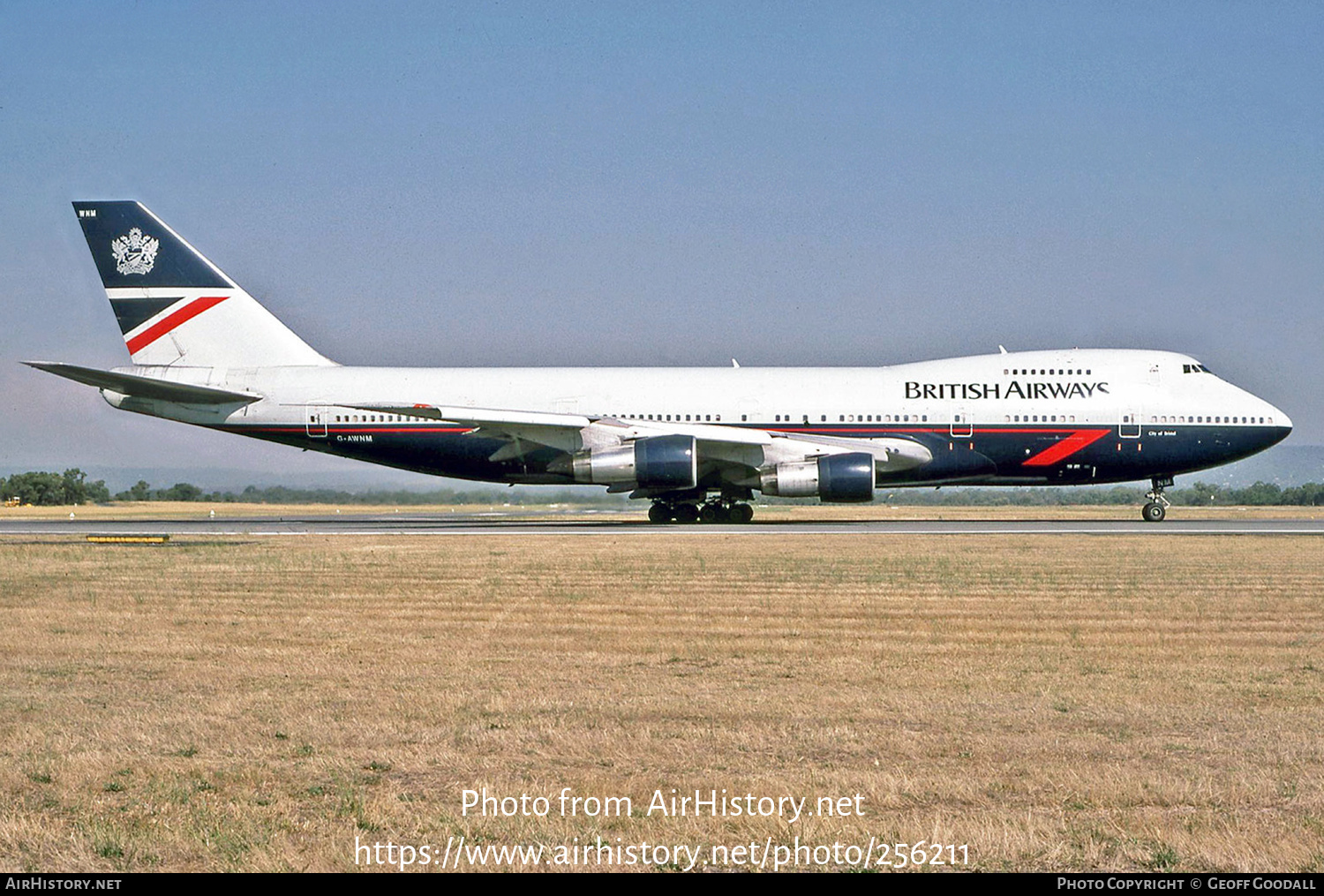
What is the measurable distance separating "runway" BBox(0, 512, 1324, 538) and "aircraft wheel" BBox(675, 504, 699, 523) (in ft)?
3.32

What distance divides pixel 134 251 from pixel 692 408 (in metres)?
16.5

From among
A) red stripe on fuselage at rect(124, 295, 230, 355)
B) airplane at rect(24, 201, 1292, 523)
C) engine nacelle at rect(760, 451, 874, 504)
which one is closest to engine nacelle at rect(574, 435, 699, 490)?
airplane at rect(24, 201, 1292, 523)

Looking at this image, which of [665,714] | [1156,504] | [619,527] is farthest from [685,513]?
[665,714]

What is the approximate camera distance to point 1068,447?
110 feet

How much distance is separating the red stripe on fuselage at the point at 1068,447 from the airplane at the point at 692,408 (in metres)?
0.05

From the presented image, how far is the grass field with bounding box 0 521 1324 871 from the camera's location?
605 cm

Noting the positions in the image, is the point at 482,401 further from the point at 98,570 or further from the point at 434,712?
the point at 434,712

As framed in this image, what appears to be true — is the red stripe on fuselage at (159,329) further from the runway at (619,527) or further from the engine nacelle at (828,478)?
the engine nacelle at (828,478)

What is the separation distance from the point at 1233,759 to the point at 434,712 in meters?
5.25

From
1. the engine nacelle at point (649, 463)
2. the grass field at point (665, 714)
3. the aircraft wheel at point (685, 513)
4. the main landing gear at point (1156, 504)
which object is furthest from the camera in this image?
the main landing gear at point (1156, 504)

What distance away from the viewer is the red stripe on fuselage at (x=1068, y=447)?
33.4 m

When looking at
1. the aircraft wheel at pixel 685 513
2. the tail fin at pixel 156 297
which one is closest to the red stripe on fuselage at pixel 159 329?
the tail fin at pixel 156 297

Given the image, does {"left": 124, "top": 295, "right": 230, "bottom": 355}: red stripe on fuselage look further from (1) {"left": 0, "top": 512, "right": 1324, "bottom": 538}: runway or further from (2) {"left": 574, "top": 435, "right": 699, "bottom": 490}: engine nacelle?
(2) {"left": 574, "top": 435, "right": 699, "bottom": 490}: engine nacelle

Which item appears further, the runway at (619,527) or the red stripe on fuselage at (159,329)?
the red stripe on fuselage at (159,329)
